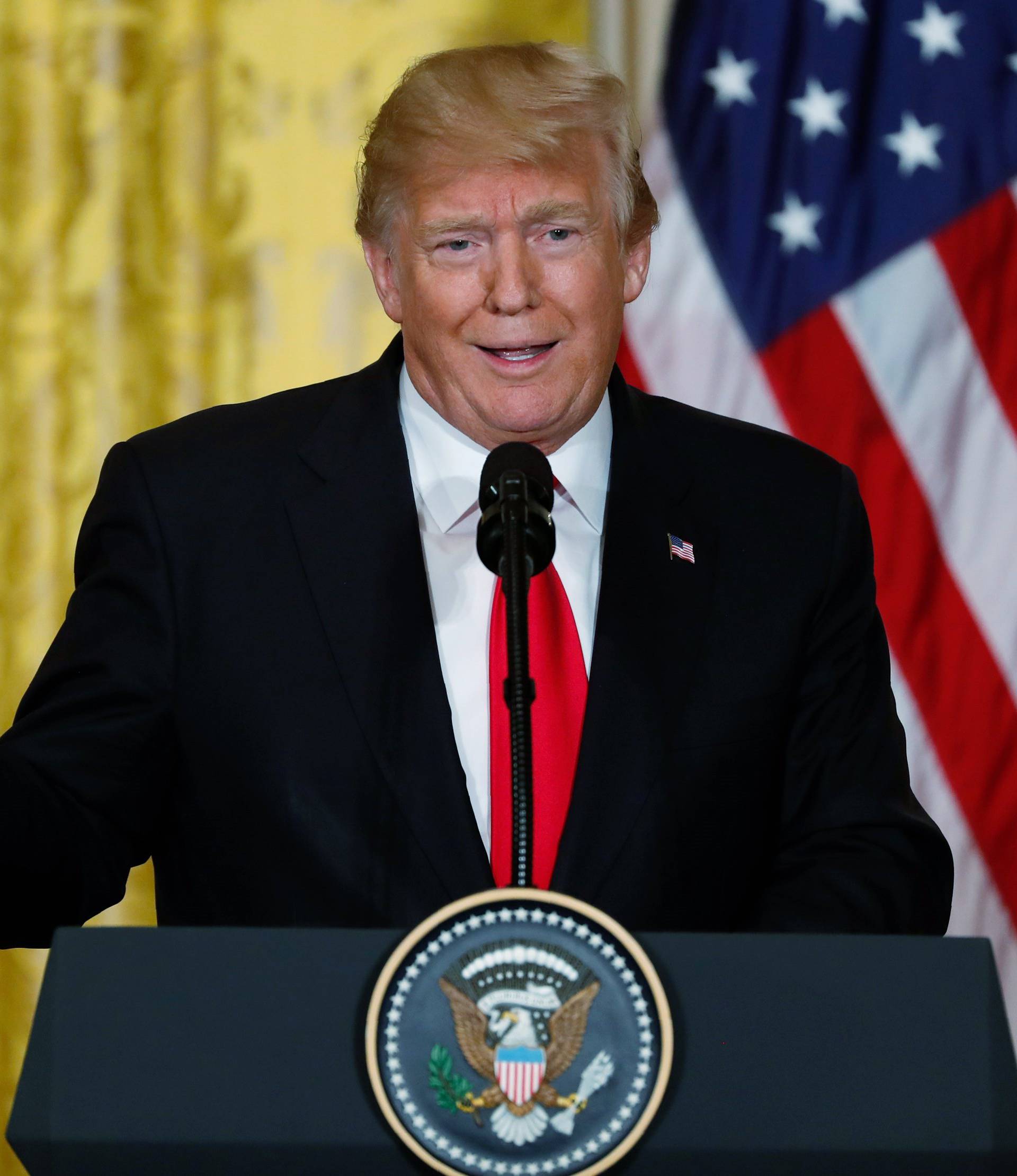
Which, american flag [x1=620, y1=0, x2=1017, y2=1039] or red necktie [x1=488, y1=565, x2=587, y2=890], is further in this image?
american flag [x1=620, y1=0, x2=1017, y2=1039]

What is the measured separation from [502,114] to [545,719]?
0.60 metres

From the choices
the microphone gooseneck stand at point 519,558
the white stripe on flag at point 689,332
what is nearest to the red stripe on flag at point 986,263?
the white stripe on flag at point 689,332

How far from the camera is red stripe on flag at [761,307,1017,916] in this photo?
8.20 feet

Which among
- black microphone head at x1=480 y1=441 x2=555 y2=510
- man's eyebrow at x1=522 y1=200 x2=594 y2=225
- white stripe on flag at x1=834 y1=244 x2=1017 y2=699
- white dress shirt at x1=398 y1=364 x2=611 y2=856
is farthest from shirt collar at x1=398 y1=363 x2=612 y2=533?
white stripe on flag at x1=834 y1=244 x2=1017 y2=699

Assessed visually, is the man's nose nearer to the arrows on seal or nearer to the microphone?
the microphone

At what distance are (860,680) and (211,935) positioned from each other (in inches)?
37.8

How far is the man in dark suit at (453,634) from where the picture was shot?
1449mm

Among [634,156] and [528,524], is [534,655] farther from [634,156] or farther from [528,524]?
[634,156]

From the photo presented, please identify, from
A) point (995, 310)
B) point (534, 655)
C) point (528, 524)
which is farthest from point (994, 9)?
point (528, 524)

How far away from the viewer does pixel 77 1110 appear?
0.86 m

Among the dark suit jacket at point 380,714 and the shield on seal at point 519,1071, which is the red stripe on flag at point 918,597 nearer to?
the dark suit jacket at point 380,714

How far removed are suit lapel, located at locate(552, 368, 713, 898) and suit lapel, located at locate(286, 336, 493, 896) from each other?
0.10m

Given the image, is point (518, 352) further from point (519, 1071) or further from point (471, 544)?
point (519, 1071)

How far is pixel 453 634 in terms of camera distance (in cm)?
158
